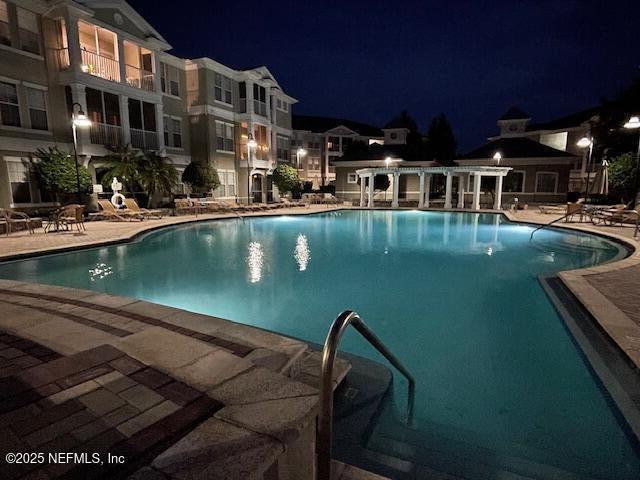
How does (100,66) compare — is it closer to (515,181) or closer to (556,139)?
(515,181)

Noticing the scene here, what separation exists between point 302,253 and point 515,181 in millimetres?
21190

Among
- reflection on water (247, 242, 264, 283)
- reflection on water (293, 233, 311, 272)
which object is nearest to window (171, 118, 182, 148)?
reflection on water (293, 233, 311, 272)

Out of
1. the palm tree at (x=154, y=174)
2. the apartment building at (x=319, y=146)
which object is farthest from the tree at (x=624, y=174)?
the apartment building at (x=319, y=146)

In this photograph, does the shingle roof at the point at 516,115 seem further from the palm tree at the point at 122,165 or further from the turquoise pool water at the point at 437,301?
the palm tree at the point at 122,165

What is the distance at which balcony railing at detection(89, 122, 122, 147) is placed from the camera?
634 inches

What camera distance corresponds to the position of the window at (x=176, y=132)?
21.5m

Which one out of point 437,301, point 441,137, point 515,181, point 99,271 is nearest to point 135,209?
point 99,271

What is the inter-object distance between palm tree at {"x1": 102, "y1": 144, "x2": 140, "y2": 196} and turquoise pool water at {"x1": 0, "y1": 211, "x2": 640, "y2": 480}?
4.24 metres

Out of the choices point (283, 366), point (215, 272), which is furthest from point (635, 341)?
point (215, 272)

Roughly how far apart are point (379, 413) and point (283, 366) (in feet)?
3.15

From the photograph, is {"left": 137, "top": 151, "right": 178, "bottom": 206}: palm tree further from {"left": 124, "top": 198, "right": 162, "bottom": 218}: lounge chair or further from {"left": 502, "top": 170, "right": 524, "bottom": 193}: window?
{"left": 502, "top": 170, "right": 524, "bottom": 193}: window

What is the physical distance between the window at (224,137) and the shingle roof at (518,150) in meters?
17.4

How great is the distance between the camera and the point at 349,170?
100ft

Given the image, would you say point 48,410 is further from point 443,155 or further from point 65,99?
point 443,155
